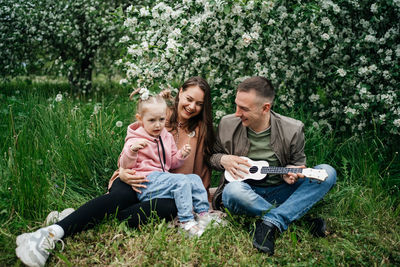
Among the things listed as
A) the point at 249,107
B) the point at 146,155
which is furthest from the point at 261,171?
the point at 146,155

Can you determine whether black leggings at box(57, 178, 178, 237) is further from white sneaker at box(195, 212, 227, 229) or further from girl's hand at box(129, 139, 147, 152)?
girl's hand at box(129, 139, 147, 152)

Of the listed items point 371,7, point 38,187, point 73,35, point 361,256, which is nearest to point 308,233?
point 361,256

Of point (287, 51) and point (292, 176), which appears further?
point (287, 51)

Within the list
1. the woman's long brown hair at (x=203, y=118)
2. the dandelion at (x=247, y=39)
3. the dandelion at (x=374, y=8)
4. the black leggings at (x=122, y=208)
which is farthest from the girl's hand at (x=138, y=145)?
the dandelion at (x=374, y=8)

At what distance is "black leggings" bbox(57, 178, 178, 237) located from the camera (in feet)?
8.84

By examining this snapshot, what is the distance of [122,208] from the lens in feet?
9.41

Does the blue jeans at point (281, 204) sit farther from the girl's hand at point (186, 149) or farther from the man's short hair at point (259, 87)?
the man's short hair at point (259, 87)

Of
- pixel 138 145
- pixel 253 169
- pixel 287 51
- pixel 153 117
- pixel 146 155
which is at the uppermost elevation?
pixel 287 51

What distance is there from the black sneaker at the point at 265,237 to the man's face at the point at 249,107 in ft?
2.64

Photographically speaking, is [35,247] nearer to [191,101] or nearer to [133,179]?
[133,179]

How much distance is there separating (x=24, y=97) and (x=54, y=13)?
5.99 ft

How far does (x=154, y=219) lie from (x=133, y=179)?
347 millimetres

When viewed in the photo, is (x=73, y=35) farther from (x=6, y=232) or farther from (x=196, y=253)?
(x=196, y=253)

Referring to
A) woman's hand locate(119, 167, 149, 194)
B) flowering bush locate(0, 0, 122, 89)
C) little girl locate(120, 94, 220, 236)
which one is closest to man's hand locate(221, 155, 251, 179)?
little girl locate(120, 94, 220, 236)
